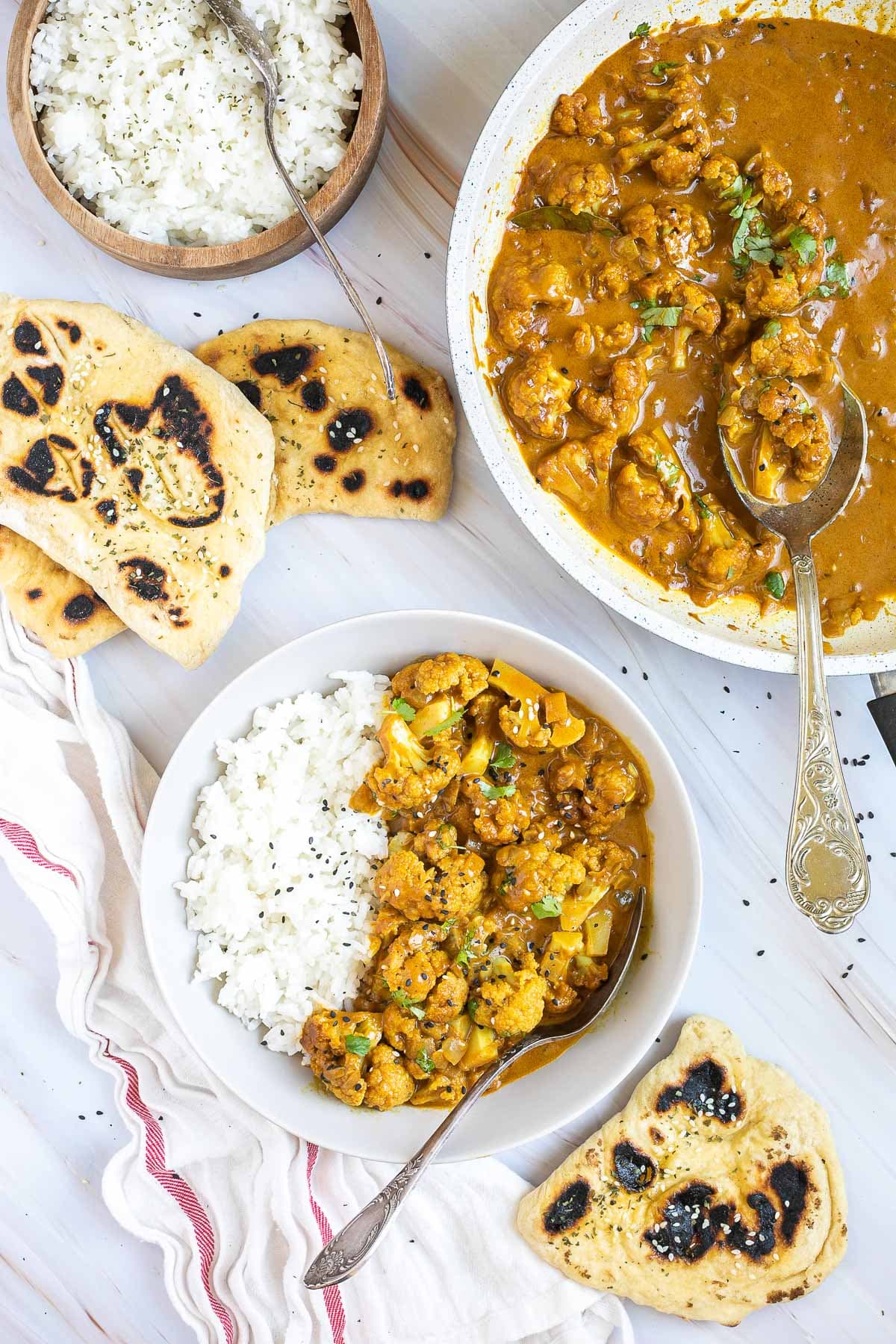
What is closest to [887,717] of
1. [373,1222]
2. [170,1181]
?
[373,1222]

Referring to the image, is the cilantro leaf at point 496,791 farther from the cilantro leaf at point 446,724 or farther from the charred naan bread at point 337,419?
the charred naan bread at point 337,419

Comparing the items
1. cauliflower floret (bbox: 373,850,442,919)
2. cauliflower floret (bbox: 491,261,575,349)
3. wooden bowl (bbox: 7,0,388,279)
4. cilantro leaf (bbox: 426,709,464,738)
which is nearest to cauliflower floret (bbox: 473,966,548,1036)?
cauliflower floret (bbox: 373,850,442,919)

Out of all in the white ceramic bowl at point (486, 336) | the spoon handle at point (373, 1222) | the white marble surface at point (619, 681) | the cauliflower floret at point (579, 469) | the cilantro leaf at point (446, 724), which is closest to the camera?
the spoon handle at point (373, 1222)

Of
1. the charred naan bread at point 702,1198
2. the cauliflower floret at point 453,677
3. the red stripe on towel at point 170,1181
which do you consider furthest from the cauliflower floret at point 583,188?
the red stripe on towel at point 170,1181

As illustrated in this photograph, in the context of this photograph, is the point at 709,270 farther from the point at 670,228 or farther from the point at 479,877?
the point at 479,877

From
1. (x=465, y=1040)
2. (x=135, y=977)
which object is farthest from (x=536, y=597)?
(x=135, y=977)
